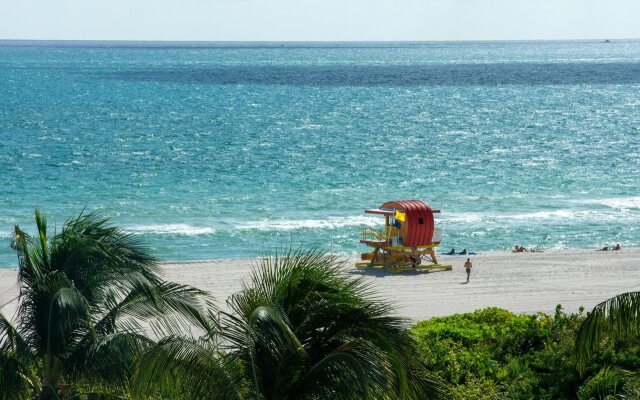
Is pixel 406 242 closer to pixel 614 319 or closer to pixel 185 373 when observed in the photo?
pixel 614 319

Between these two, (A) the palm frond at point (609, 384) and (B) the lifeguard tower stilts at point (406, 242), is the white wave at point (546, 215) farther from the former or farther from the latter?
(A) the palm frond at point (609, 384)

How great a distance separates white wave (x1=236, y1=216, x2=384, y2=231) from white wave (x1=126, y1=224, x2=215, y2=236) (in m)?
1.65

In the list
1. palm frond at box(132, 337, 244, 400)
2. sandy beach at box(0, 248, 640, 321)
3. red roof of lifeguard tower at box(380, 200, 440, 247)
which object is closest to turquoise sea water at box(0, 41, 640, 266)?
sandy beach at box(0, 248, 640, 321)

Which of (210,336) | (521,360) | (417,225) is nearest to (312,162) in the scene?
(417,225)

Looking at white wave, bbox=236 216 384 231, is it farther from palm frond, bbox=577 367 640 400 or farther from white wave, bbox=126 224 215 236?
palm frond, bbox=577 367 640 400

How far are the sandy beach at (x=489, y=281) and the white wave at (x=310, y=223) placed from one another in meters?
8.48

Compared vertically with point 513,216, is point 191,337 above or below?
below

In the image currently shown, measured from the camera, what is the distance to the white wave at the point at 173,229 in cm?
4306

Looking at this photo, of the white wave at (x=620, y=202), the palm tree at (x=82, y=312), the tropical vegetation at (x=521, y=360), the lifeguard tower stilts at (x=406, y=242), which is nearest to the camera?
Result: the palm tree at (x=82, y=312)

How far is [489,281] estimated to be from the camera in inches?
1206

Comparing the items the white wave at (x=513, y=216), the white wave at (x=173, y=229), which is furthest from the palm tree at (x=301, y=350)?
the white wave at (x=513, y=216)

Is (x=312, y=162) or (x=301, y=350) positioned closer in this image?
(x=301, y=350)

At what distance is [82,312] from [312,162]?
54.8m

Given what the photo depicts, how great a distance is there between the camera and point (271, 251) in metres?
38.7
